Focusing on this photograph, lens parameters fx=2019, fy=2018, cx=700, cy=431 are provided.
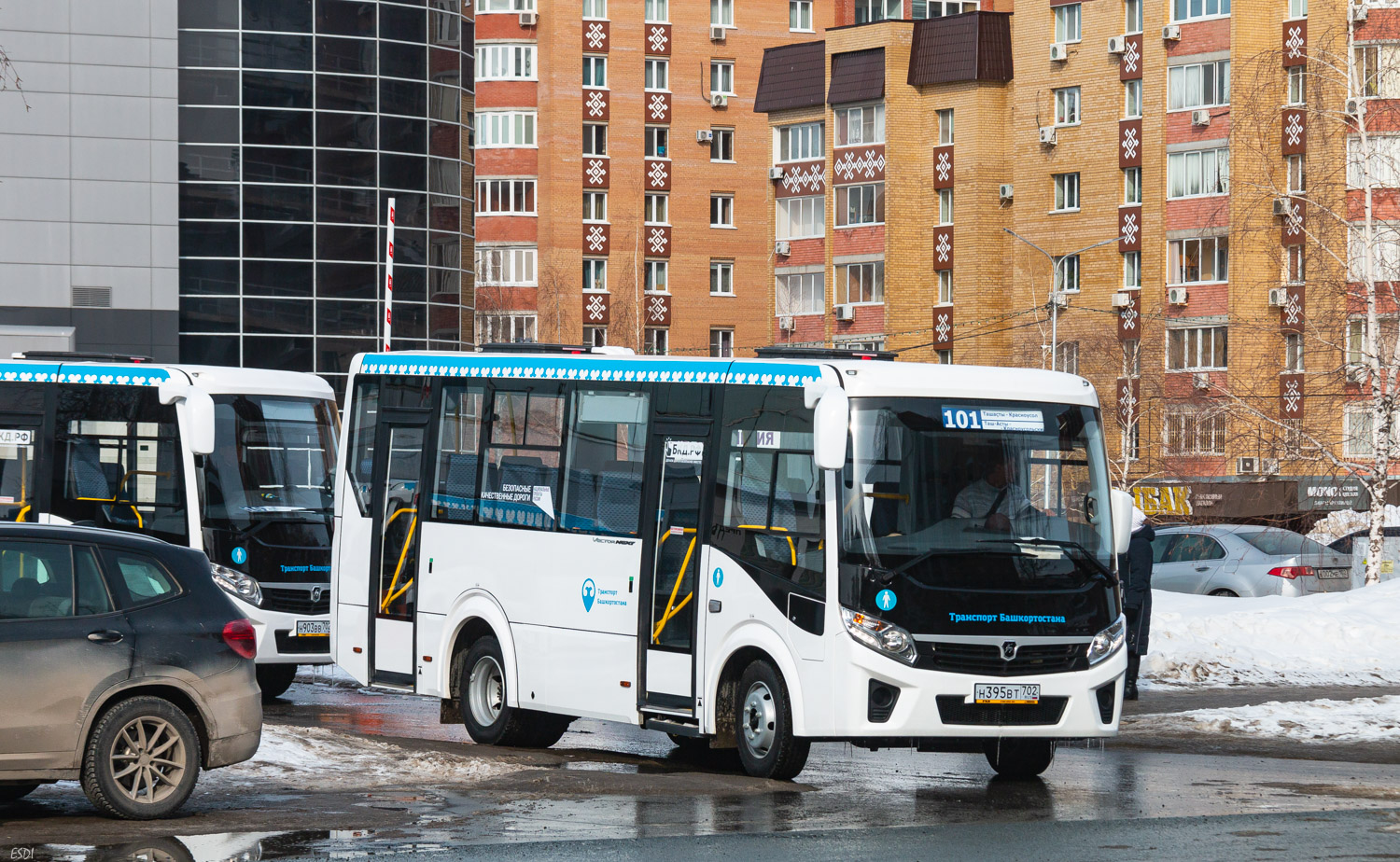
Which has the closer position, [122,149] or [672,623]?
[672,623]

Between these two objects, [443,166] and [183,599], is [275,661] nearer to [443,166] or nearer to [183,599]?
[183,599]

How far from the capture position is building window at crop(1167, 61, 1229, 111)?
67188mm

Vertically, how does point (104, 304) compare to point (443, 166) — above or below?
below

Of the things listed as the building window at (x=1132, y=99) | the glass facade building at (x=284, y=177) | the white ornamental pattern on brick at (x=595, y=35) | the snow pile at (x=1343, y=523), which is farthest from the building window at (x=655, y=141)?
the snow pile at (x=1343, y=523)

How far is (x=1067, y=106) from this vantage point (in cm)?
7219

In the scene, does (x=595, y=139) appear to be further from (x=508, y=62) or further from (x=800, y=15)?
(x=800, y=15)

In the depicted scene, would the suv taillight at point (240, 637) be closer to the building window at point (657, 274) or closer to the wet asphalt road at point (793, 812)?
the wet asphalt road at point (793, 812)

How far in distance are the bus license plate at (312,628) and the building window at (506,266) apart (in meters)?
70.3

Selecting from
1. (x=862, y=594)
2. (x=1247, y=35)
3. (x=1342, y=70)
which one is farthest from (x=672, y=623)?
(x=1247, y=35)

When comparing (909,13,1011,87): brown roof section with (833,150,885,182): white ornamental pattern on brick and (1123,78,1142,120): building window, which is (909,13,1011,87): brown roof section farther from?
(1123,78,1142,120): building window

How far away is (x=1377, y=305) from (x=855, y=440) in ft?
69.1

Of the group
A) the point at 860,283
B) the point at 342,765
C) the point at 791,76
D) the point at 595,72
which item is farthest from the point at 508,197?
the point at 342,765

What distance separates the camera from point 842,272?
7888 centimetres

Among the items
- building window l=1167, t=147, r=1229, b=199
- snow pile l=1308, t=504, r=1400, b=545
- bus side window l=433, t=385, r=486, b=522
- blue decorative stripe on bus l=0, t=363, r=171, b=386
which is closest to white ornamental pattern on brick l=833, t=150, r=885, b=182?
building window l=1167, t=147, r=1229, b=199
